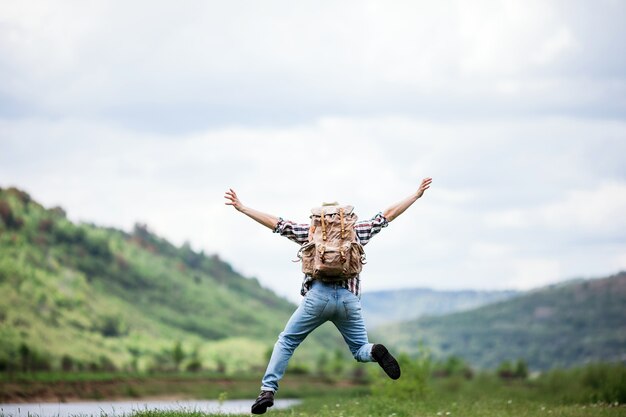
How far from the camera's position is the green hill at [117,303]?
76750 mm

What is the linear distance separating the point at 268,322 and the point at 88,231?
83.8 feet

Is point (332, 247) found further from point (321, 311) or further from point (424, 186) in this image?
point (424, 186)

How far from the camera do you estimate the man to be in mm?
15391

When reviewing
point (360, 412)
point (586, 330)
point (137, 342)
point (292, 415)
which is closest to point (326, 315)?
point (292, 415)

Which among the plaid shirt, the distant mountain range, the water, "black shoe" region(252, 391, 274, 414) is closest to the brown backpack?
the plaid shirt

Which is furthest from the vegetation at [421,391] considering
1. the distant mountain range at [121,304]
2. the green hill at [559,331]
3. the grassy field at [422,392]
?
the green hill at [559,331]

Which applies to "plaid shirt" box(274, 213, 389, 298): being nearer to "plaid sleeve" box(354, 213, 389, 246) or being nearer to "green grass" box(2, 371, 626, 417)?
"plaid sleeve" box(354, 213, 389, 246)

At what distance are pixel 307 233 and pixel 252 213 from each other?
0.90m

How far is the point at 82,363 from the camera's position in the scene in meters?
73.9

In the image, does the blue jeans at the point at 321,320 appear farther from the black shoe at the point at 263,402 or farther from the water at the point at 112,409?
the water at the point at 112,409

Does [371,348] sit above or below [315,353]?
below

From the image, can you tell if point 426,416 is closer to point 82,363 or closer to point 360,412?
point 360,412

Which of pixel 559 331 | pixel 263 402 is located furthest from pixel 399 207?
pixel 559 331

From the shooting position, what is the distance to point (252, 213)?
15.9m
